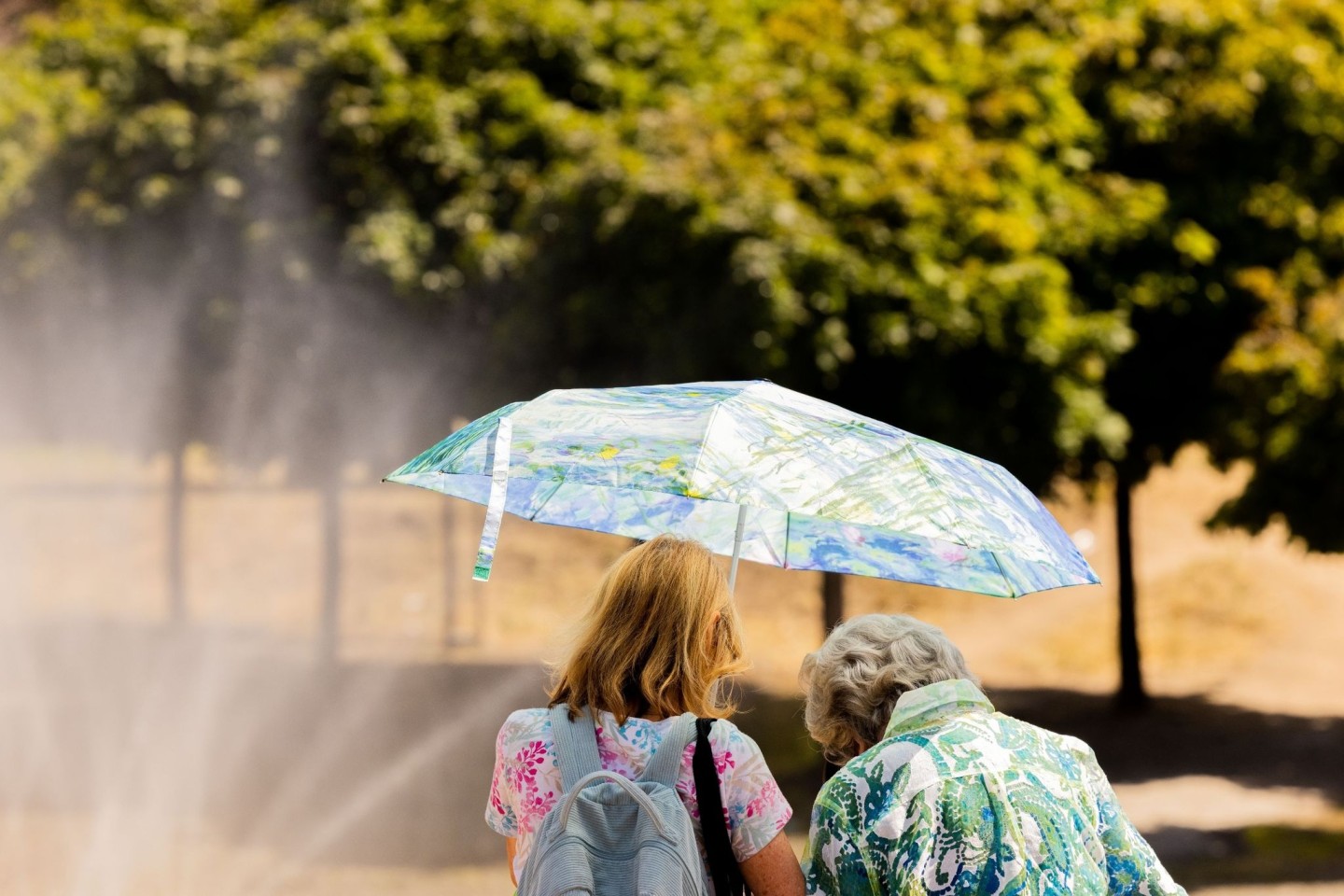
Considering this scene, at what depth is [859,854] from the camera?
226 cm

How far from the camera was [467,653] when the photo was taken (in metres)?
17.4

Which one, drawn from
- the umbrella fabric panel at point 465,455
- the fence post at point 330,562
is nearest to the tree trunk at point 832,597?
the fence post at point 330,562

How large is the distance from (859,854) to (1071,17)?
37.7ft

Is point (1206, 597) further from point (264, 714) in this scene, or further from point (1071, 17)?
point (264, 714)

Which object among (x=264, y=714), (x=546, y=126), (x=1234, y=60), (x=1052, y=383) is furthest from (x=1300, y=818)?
(x=264, y=714)

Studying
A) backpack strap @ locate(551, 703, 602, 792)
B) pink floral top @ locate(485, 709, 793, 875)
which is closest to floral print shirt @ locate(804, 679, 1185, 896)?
pink floral top @ locate(485, 709, 793, 875)

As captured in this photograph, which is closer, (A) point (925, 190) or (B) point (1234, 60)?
(A) point (925, 190)

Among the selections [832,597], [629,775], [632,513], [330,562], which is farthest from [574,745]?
[330,562]

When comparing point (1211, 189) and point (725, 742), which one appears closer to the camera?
point (725, 742)

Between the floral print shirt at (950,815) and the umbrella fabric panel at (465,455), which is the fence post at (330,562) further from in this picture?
the floral print shirt at (950,815)

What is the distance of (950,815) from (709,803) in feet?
1.24

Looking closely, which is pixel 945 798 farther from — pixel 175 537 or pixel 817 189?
pixel 175 537

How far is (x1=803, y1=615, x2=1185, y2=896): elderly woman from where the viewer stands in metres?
2.25

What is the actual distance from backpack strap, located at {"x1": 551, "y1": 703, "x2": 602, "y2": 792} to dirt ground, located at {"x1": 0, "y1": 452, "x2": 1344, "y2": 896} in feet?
0.50
